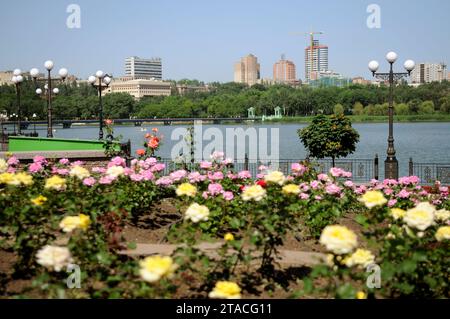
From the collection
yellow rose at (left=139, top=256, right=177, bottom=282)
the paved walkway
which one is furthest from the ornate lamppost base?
yellow rose at (left=139, top=256, right=177, bottom=282)

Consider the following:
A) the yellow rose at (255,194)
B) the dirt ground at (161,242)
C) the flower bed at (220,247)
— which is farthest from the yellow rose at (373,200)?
the dirt ground at (161,242)

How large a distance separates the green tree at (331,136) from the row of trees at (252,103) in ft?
273

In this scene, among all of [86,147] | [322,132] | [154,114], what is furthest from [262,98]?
[86,147]

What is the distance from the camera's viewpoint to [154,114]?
13388 centimetres

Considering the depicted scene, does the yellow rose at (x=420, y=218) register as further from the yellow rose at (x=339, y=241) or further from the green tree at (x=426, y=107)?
the green tree at (x=426, y=107)

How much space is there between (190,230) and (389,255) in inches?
71.1

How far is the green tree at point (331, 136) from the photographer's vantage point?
2202cm

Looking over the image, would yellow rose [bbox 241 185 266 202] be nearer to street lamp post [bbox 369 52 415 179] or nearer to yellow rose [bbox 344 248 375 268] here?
yellow rose [bbox 344 248 375 268]

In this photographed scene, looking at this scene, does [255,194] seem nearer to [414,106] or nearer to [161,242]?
[161,242]

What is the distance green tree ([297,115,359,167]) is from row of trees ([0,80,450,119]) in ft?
273

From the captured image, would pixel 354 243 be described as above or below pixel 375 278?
above

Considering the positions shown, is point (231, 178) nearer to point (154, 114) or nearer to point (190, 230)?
point (190, 230)

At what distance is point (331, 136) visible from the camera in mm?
22062

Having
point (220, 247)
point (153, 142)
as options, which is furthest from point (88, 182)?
point (153, 142)
